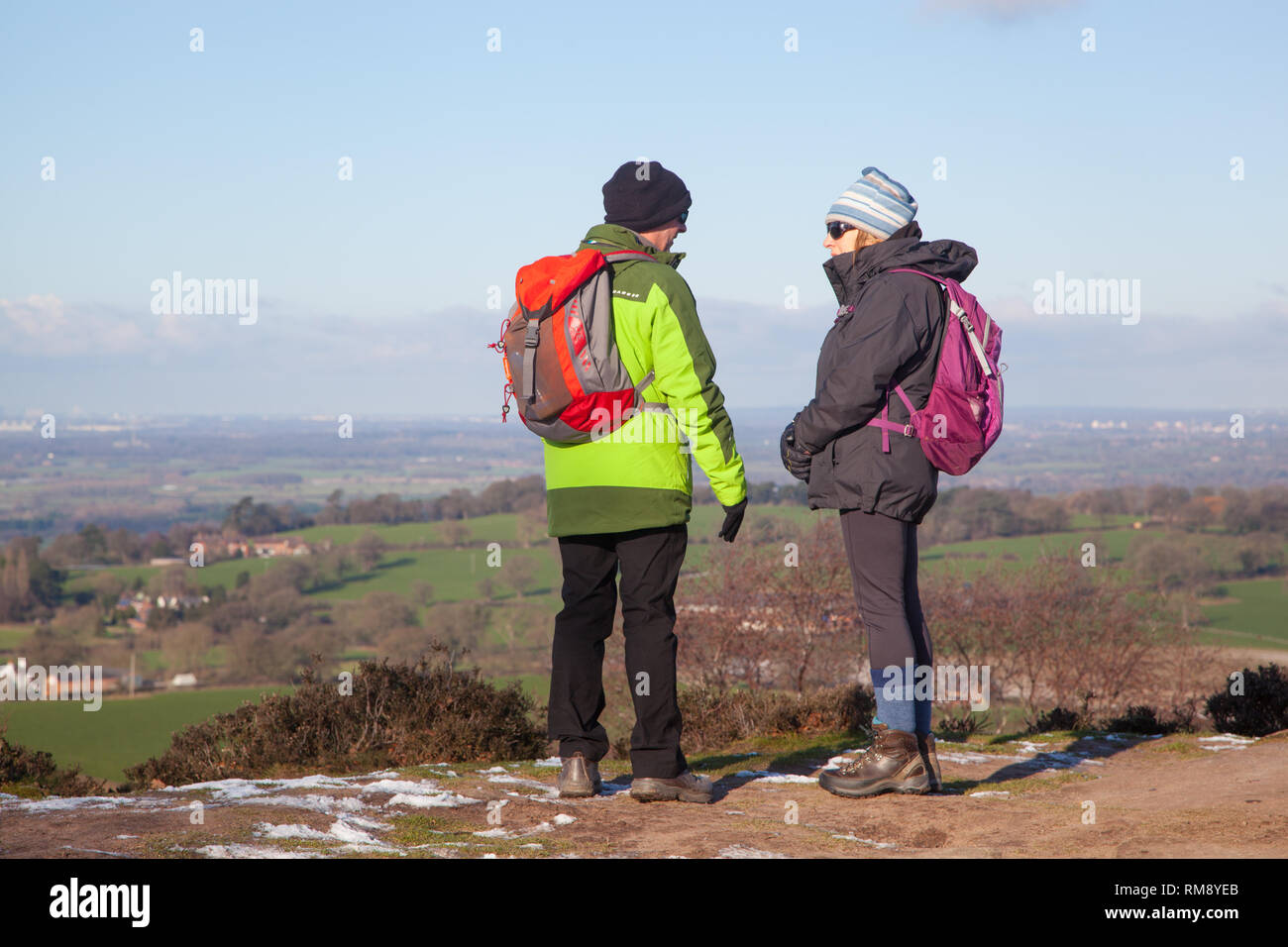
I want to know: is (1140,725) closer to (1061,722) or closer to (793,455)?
(1061,722)

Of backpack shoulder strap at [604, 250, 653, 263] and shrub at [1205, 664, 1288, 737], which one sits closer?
backpack shoulder strap at [604, 250, 653, 263]

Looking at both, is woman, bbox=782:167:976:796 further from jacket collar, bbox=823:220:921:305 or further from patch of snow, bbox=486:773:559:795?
patch of snow, bbox=486:773:559:795

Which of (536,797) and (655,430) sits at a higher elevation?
(655,430)

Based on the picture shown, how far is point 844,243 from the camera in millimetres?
4480

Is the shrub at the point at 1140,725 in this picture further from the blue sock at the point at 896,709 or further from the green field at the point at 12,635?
the green field at the point at 12,635

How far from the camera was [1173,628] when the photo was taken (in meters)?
24.9

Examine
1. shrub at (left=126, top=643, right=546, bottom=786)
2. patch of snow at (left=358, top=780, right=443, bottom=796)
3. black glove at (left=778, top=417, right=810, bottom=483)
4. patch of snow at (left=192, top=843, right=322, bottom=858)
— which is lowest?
shrub at (left=126, top=643, right=546, bottom=786)

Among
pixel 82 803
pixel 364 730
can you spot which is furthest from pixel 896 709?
pixel 364 730

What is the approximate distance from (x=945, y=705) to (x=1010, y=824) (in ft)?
60.9

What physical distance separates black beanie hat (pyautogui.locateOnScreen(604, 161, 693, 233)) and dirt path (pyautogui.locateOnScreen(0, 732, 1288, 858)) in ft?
7.66

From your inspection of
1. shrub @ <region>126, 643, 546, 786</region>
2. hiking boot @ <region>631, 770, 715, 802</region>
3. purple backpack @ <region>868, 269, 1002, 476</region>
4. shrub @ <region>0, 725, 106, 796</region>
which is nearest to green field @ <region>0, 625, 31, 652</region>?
shrub @ <region>0, 725, 106, 796</region>

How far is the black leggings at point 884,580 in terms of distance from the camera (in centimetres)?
426

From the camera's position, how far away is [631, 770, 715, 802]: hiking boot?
4207 millimetres

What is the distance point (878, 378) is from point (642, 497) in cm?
101
